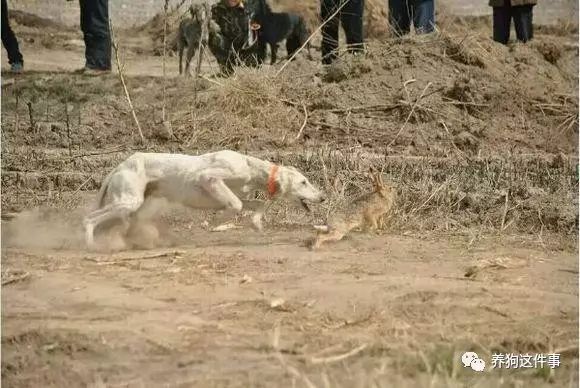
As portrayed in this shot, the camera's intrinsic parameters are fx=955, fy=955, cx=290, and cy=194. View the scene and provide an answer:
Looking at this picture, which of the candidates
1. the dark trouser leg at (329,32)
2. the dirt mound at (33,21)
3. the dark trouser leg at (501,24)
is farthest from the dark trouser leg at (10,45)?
the dark trouser leg at (501,24)

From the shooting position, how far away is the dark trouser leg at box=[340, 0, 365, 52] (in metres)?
10.4

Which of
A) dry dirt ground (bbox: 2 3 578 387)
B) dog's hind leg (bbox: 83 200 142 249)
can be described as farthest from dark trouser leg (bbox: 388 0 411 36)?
dog's hind leg (bbox: 83 200 142 249)

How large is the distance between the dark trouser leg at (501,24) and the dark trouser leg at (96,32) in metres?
4.46

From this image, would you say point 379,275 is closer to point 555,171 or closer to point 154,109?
point 555,171

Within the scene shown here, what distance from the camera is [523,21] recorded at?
11148mm

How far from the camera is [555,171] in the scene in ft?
27.8

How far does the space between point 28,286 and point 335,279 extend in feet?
5.21

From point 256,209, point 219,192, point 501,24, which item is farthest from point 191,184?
point 501,24

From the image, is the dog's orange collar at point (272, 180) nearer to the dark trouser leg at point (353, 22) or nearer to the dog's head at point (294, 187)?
the dog's head at point (294, 187)

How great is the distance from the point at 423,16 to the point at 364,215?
15.1 ft

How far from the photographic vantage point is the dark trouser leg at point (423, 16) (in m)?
10.5

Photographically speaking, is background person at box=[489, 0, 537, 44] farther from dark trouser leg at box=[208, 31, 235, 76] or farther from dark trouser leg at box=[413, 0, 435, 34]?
dark trouser leg at box=[208, 31, 235, 76]

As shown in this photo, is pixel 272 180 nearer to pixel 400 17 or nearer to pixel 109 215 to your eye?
pixel 109 215

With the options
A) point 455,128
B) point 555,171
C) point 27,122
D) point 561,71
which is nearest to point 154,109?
point 27,122
